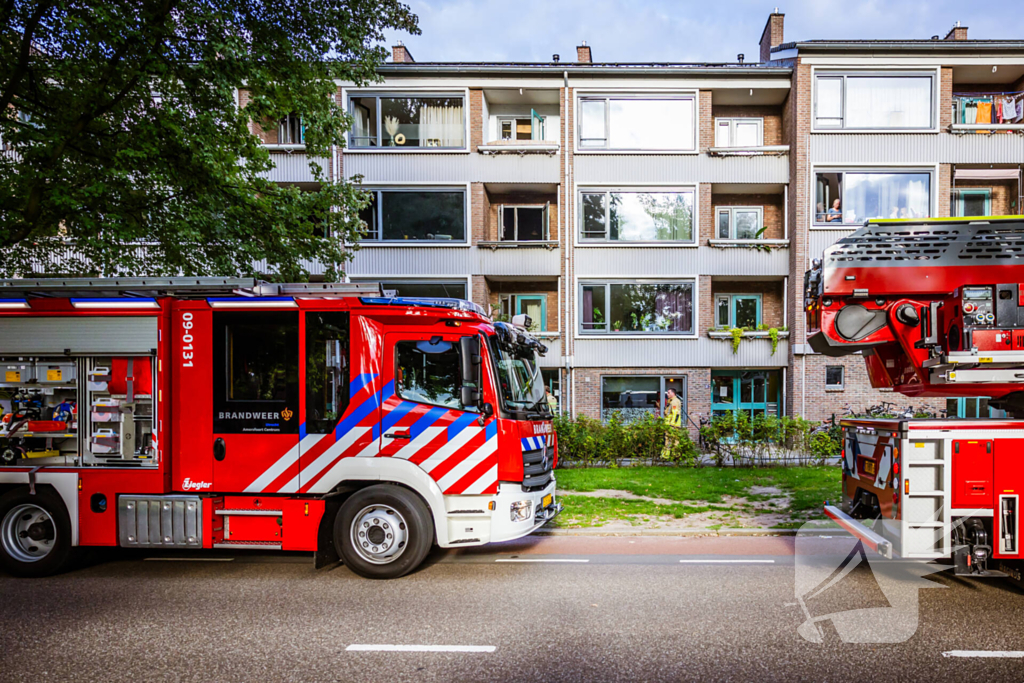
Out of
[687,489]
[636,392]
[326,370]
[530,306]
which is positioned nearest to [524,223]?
[530,306]

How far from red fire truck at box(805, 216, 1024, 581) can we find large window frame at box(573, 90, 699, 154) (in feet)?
47.3

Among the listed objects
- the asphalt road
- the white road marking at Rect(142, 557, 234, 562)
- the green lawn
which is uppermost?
the asphalt road

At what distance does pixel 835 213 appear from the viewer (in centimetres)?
1975

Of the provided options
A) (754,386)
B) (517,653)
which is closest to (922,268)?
(517,653)

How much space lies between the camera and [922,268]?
248 inches

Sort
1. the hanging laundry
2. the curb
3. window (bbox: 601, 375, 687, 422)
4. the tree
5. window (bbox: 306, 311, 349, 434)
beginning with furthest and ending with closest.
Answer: window (bbox: 601, 375, 687, 422) → the hanging laundry → the tree → the curb → window (bbox: 306, 311, 349, 434)

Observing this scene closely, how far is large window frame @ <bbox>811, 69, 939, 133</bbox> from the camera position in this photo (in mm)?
19609

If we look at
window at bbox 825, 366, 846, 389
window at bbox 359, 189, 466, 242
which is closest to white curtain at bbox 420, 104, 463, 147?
window at bbox 359, 189, 466, 242

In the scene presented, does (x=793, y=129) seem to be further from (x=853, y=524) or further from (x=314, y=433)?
A: (x=314, y=433)

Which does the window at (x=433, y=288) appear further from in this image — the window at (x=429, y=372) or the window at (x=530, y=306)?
the window at (x=429, y=372)

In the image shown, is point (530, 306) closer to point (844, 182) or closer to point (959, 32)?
point (844, 182)

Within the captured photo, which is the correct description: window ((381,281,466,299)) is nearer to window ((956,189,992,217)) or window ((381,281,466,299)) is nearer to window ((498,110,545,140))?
window ((498,110,545,140))

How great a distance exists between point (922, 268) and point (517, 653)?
5.36 m

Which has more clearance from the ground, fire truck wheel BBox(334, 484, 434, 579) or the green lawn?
fire truck wheel BBox(334, 484, 434, 579)
